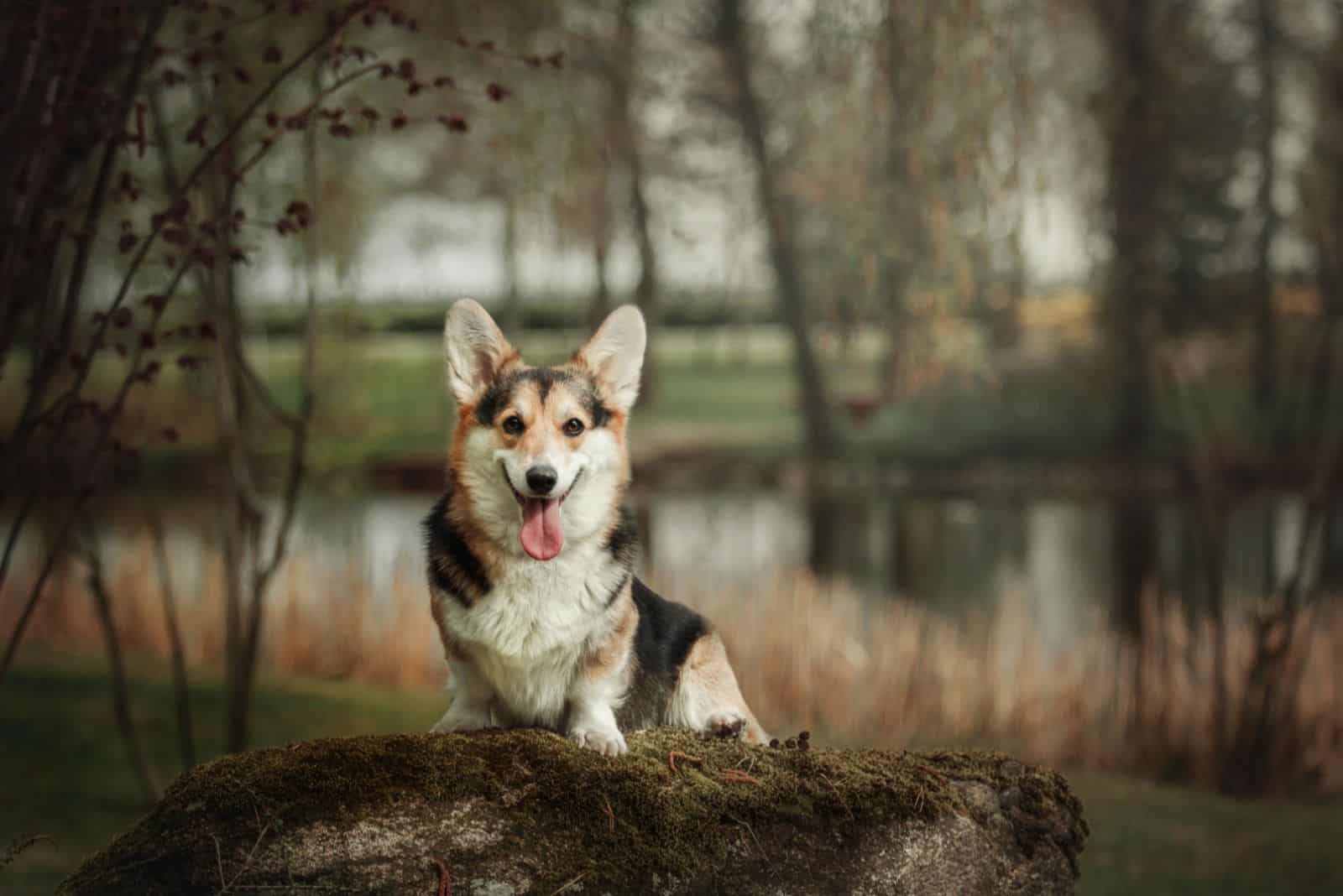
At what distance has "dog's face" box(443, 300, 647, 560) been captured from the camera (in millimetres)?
2492

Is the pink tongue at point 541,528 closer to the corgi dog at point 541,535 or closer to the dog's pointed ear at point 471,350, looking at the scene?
the corgi dog at point 541,535

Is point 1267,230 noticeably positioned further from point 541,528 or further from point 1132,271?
point 541,528

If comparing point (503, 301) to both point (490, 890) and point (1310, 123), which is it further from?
point (490, 890)

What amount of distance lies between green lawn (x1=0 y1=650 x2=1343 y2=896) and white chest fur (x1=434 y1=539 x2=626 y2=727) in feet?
10.1

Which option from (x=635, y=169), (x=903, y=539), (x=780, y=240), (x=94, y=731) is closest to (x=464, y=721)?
(x=94, y=731)

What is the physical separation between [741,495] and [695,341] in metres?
7.47

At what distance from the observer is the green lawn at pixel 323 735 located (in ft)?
18.5

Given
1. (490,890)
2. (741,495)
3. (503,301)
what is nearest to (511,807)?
(490,890)

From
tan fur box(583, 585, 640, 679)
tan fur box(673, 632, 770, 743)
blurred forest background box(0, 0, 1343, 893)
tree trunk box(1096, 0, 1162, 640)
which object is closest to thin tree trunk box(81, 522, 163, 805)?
blurred forest background box(0, 0, 1343, 893)

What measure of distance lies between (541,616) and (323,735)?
4.59 m

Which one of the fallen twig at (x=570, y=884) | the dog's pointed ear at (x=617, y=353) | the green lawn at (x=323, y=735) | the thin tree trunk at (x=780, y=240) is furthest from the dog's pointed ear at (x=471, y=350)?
the thin tree trunk at (x=780, y=240)

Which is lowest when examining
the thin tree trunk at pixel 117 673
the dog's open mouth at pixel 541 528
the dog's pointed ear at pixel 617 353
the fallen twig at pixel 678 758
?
the thin tree trunk at pixel 117 673

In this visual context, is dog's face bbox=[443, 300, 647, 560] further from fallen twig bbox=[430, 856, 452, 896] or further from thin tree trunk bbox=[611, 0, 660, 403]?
thin tree trunk bbox=[611, 0, 660, 403]

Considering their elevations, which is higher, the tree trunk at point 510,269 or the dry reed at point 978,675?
the tree trunk at point 510,269
